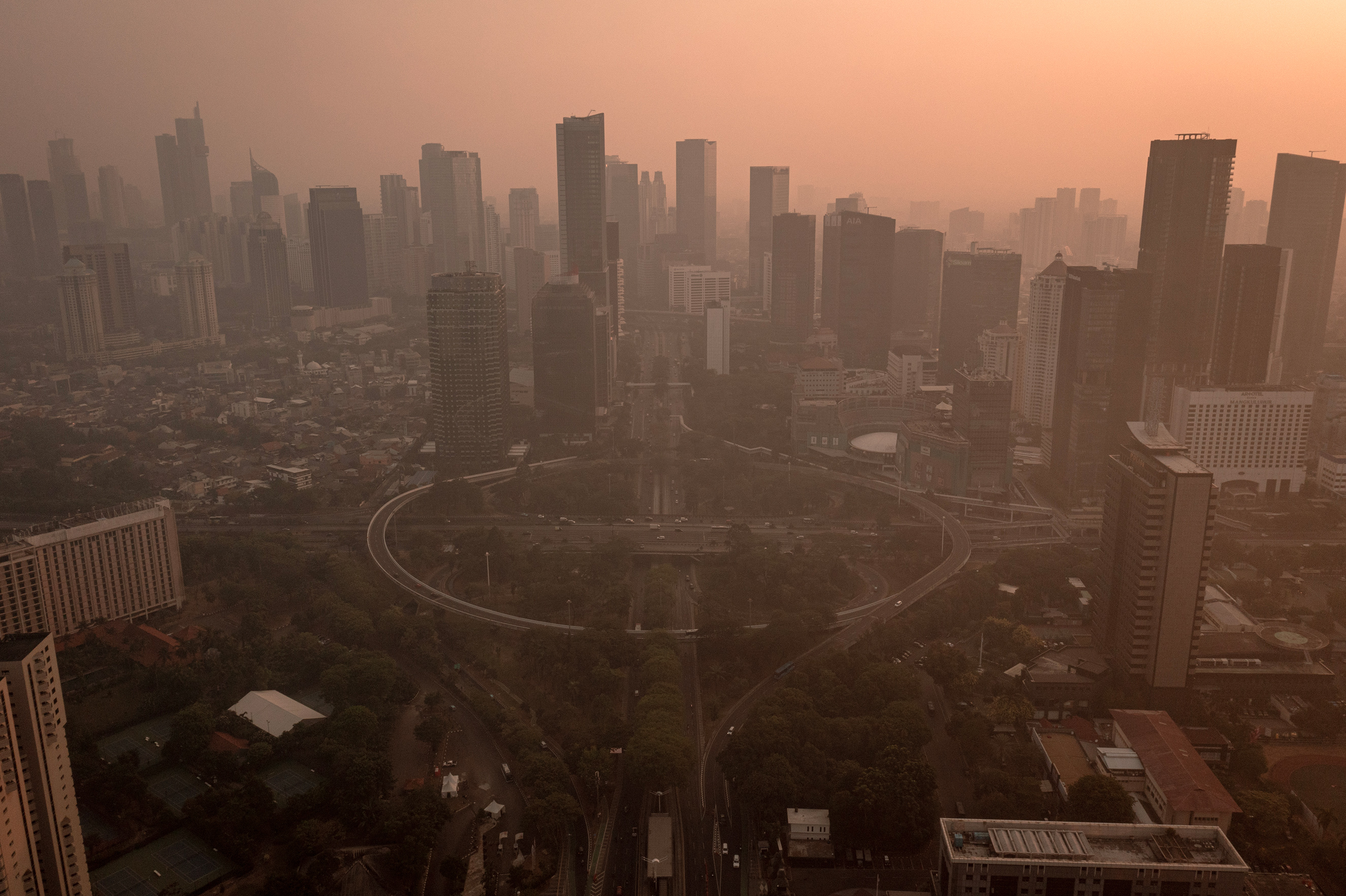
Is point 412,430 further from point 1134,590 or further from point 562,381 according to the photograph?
point 1134,590

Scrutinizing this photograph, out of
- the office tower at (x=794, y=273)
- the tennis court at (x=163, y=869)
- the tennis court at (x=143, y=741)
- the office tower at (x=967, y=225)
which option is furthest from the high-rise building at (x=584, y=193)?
the office tower at (x=967, y=225)

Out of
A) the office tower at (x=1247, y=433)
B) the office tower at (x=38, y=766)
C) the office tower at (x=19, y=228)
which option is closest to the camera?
the office tower at (x=38, y=766)

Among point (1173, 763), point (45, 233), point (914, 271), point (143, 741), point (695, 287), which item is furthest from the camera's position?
point (695, 287)

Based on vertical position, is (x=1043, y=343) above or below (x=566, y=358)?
above

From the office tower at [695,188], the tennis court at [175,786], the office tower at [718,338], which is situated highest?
the office tower at [695,188]

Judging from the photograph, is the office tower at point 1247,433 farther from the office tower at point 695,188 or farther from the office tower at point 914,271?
the office tower at point 695,188

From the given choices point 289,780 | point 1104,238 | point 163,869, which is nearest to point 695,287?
point 1104,238

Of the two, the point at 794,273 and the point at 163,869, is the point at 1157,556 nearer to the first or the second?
the point at 163,869
